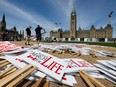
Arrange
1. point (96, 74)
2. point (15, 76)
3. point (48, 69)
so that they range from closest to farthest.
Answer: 1. point (15, 76)
2. point (48, 69)
3. point (96, 74)

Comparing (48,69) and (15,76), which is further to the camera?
(48,69)

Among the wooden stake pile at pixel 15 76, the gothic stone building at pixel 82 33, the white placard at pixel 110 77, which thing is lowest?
the white placard at pixel 110 77

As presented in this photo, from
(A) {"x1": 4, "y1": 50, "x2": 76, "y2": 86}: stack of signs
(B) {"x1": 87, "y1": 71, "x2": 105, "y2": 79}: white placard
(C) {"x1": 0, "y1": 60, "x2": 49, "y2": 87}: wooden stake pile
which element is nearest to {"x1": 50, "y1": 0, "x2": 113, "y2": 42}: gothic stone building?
(B) {"x1": 87, "y1": 71, "x2": 105, "y2": 79}: white placard

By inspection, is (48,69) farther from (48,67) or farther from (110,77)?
(110,77)

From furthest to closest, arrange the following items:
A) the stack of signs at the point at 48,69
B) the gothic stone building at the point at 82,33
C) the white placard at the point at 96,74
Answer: the gothic stone building at the point at 82,33 → the white placard at the point at 96,74 → the stack of signs at the point at 48,69

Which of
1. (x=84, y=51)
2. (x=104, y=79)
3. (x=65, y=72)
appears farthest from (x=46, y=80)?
(x=84, y=51)

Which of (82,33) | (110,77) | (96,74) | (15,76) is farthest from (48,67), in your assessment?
(82,33)

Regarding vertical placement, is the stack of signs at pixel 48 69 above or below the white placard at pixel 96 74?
above

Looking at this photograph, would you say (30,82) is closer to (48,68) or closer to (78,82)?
(48,68)

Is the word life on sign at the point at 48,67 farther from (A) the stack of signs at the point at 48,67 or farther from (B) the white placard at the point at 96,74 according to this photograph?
(B) the white placard at the point at 96,74

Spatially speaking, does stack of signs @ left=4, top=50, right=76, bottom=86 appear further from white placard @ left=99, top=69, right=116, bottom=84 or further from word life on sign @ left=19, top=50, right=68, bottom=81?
white placard @ left=99, top=69, right=116, bottom=84

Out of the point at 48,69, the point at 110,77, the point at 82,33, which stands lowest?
the point at 110,77

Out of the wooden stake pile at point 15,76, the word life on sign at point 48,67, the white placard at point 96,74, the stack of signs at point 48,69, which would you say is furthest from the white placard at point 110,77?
the wooden stake pile at point 15,76

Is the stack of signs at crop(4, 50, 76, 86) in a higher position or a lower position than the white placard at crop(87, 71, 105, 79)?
higher
